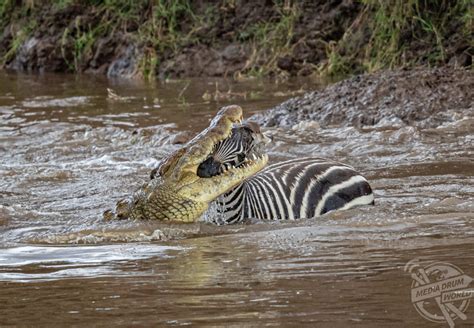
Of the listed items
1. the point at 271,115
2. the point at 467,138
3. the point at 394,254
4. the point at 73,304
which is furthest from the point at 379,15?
the point at 73,304

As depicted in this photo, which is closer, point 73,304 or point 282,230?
point 73,304

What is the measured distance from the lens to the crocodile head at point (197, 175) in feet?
18.3

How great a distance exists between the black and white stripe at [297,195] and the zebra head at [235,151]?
0.92ft

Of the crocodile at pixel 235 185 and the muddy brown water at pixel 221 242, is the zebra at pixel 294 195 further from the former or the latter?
the muddy brown water at pixel 221 242

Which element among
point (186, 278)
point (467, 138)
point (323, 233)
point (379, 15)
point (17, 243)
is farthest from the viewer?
point (379, 15)

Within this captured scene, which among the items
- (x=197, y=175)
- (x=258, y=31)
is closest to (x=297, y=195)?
(x=197, y=175)

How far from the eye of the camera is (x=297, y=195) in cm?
600

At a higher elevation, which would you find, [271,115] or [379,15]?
[379,15]

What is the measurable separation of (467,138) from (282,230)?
3645mm

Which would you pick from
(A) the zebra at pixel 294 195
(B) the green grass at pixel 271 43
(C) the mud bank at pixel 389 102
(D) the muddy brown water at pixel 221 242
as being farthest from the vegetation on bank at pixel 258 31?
(A) the zebra at pixel 294 195

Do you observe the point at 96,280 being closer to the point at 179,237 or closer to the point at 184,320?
the point at 184,320

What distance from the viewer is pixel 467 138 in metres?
8.48

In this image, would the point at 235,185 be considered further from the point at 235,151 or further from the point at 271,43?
the point at 271,43

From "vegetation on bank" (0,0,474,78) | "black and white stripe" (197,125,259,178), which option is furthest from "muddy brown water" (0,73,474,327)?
"vegetation on bank" (0,0,474,78)
